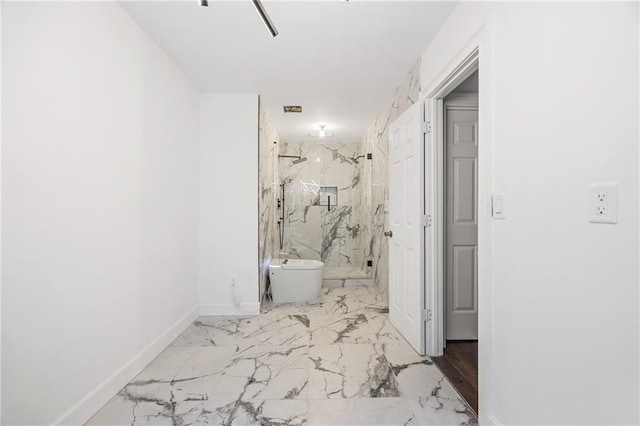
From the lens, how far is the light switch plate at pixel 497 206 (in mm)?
1424

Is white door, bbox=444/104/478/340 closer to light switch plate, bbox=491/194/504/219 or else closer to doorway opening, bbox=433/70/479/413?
doorway opening, bbox=433/70/479/413

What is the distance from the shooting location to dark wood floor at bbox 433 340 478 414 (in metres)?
1.92

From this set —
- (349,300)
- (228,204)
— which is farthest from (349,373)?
(228,204)

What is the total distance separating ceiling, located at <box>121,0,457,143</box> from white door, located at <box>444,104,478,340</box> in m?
0.79

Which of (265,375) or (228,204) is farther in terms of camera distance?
(228,204)

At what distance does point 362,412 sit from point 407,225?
1444 mm

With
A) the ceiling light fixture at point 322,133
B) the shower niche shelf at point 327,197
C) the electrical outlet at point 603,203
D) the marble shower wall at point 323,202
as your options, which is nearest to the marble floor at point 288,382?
the electrical outlet at point 603,203

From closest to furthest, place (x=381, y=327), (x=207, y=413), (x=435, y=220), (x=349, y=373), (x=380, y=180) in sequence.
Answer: (x=207, y=413) < (x=349, y=373) < (x=435, y=220) < (x=381, y=327) < (x=380, y=180)

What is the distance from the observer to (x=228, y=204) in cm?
333

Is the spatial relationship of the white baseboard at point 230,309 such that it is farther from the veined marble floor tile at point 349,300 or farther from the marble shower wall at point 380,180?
the marble shower wall at point 380,180

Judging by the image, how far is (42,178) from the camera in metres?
1.40

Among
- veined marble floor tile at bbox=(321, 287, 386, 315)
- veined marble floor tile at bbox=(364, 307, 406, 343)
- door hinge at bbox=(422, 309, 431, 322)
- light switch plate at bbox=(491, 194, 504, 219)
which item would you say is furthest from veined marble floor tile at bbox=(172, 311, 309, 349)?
light switch plate at bbox=(491, 194, 504, 219)

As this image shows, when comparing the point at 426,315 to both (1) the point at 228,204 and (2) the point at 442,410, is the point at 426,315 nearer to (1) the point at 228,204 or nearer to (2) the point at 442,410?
(2) the point at 442,410

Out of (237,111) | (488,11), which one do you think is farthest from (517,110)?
(237,111)
